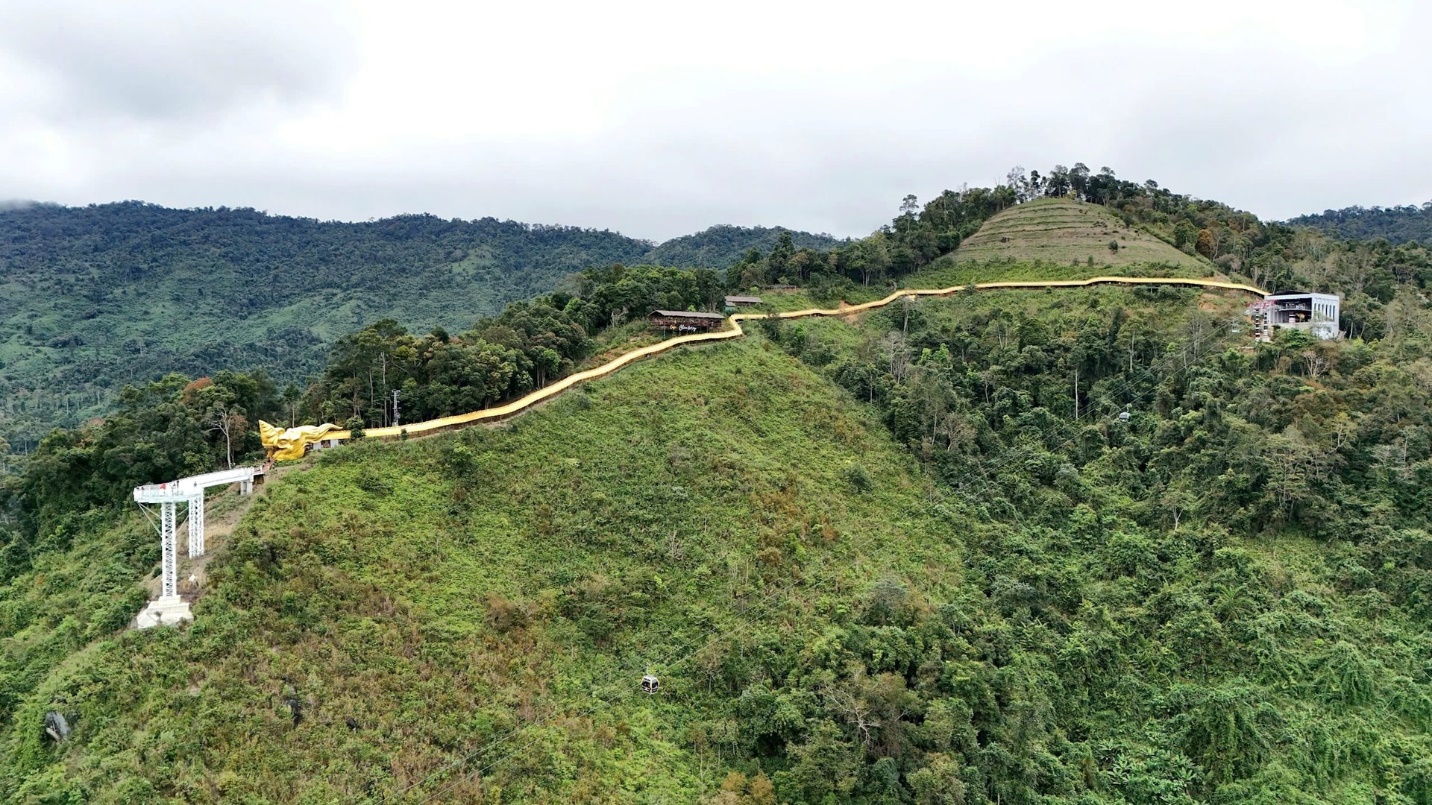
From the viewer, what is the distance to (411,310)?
338 ft

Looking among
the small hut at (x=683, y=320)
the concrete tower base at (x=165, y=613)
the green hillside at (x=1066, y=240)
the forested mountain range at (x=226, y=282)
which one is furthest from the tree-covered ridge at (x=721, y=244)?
the concrete tower base at (x=165, y=613)

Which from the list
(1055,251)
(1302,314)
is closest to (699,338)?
(1302,314)

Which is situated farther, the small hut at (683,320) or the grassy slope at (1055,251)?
the grassy slope at (1055,251)

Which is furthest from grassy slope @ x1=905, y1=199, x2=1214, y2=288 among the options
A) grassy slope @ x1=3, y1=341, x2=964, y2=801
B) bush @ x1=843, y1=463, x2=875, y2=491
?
grassy slope @ x1=3, y1=341, x2=964, y2=801

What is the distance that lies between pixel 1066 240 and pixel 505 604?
184 feet

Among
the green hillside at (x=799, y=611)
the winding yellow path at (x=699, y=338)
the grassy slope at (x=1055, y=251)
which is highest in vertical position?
the grassy slope at (x=1055, y=251)

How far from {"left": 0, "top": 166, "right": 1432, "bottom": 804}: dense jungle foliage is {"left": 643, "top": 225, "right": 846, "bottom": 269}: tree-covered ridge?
226 ft

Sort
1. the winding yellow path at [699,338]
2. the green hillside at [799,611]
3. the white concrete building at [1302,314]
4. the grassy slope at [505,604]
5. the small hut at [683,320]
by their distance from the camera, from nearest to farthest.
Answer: the grassy slope at [505,604] → the green hillside at [799,611] → the winding yellow path at [699,338] → the small hut at [683,320] → the white concrete building at [1302,314]

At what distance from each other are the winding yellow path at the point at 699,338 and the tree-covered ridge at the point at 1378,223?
57.5 metres

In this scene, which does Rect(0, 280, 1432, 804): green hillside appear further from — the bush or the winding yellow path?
the winding yellow path

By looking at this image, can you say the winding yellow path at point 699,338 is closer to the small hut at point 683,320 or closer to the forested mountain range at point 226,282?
the small hut at point 683,320

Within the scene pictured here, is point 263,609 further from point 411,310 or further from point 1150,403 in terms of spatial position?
point 411,310

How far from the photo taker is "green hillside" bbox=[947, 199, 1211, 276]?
207 ft

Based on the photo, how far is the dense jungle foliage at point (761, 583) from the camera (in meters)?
22.0
